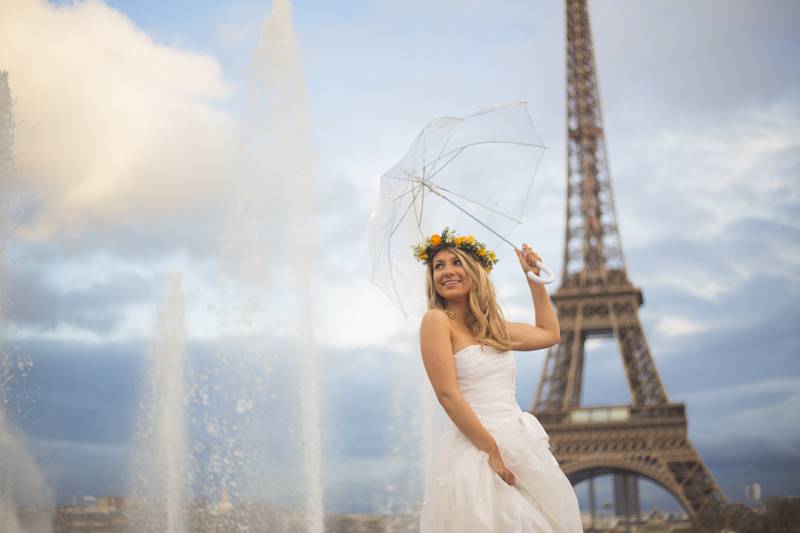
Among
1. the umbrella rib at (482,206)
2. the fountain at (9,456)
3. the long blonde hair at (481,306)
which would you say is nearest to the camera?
the long blonde hair at (481,306)

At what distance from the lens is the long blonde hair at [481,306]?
416cm

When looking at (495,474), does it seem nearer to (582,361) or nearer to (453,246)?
(453,246)

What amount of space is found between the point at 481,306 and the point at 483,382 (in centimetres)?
37

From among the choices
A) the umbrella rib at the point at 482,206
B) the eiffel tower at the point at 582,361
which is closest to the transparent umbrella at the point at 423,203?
the umbrella rib at the point at 482,206

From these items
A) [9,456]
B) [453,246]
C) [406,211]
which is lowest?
[9,456]

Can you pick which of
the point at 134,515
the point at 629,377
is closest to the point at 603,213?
the point at 629,377

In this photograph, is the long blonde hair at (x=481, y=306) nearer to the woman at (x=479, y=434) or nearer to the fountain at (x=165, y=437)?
the woman at (x=479, y=434)

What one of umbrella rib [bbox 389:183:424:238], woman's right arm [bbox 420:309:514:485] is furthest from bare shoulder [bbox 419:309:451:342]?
umbrella rib [bbox 389:183:424:238]

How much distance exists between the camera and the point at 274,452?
1521 cm

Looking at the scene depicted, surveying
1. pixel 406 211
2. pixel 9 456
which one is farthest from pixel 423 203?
pixel 9 456

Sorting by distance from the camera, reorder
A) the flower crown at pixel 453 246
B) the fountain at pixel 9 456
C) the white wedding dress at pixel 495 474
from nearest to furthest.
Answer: the white wedding dress at pixel 495 474 < the flower crown at pixel 453 246 < the fountain at pixel 9 456

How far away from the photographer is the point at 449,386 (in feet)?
13.0

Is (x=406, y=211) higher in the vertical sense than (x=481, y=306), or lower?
higher

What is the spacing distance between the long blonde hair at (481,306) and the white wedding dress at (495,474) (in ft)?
0.22
